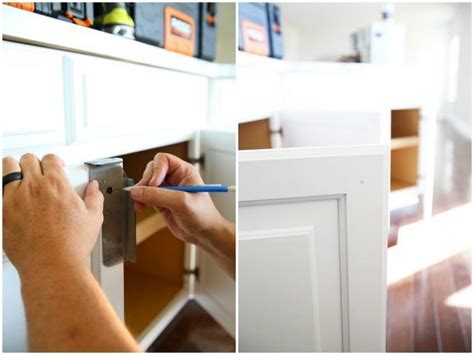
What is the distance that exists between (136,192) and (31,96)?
161 millimetres

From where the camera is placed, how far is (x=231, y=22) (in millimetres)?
995

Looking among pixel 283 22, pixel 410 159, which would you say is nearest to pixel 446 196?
pixel 410 159

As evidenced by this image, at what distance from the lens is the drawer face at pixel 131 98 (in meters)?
0.55

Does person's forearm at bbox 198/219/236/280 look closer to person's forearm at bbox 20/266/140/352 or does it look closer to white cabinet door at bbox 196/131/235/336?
white cabinet door at bbox 196/131/235/336

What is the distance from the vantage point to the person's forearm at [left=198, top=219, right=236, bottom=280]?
53 centimetres

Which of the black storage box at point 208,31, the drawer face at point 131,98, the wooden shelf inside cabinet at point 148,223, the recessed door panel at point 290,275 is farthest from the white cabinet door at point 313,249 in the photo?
the black storage box at point 208,31

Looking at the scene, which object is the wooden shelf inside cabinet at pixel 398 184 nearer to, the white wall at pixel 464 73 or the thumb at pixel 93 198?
the white wall at pixel 464 73

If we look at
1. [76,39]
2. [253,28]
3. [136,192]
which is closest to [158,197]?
[136,192]

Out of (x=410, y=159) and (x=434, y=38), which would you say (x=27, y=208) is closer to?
(x=410, y=159)

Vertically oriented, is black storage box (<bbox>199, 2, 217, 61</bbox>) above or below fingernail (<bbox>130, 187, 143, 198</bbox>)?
above

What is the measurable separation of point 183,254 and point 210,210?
114mm

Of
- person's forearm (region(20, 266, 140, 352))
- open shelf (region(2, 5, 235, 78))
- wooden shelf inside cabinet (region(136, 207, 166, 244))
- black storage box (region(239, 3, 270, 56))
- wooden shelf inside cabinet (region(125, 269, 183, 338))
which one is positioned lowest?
wooden shelf inside cabinet (region(125, 269, 183, 338))

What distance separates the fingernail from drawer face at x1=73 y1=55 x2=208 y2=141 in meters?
0.12

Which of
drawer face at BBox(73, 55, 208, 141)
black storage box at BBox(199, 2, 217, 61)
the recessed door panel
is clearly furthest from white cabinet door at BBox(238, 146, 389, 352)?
black storage box at BBox(199, 2, 217, 61)
